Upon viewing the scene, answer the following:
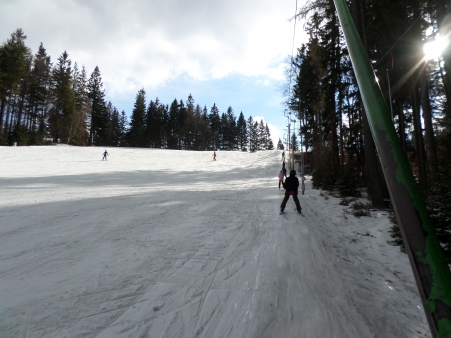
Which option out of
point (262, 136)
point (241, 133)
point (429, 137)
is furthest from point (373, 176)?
point (262, 136)

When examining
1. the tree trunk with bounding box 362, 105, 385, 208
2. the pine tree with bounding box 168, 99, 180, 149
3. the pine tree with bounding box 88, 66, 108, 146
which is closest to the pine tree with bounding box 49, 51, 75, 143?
the pine tree with bounding box 88, 66, 108, 146

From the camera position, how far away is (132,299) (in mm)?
3188

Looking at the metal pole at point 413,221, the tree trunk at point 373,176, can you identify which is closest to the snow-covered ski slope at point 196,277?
the tree trunk at point 373,176

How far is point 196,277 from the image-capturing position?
3.83 metres

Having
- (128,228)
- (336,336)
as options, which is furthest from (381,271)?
(128,228)

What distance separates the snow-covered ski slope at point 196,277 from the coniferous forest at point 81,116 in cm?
4491

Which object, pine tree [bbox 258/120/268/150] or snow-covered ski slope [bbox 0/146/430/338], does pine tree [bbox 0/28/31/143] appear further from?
pine tree [bbox 258/120/268/150]

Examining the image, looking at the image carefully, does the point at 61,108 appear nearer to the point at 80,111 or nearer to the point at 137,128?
Answer: the point at 80,111

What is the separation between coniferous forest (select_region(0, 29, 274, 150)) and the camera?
40.3 m

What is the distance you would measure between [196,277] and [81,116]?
56.2m

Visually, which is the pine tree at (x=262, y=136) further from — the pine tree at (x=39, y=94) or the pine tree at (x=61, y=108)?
the pine tree at (x=39, y=94)

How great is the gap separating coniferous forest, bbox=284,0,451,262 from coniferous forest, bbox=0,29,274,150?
4775 centimetres

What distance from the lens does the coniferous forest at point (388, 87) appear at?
24.0ft

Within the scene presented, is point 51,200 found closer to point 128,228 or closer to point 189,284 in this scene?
point 128,228
